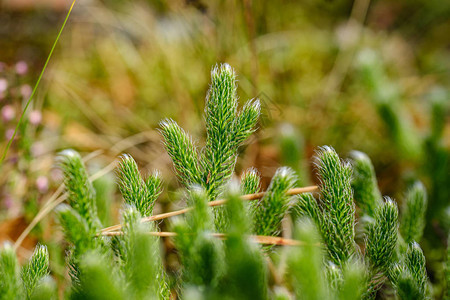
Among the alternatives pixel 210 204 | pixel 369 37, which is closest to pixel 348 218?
pixel 210 204

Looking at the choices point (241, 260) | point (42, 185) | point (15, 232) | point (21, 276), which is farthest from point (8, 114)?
point (241, 260)

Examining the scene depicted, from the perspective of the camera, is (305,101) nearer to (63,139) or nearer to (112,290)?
(63,139)

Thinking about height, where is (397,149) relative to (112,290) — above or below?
above

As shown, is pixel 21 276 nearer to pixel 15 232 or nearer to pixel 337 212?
pixel 337 212

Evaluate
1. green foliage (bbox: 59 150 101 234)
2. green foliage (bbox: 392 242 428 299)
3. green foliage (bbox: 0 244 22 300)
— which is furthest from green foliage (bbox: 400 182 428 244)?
green foliage (bbox: 0 244 22 300)

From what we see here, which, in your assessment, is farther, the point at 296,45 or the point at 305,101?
the point at 296,45

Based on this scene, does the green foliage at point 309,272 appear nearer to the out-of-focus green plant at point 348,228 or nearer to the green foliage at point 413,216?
the out-of-focus green plant at point 348,228

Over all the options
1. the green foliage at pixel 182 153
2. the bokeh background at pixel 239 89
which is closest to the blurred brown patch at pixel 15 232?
the bokeh background at pixel 239 89
